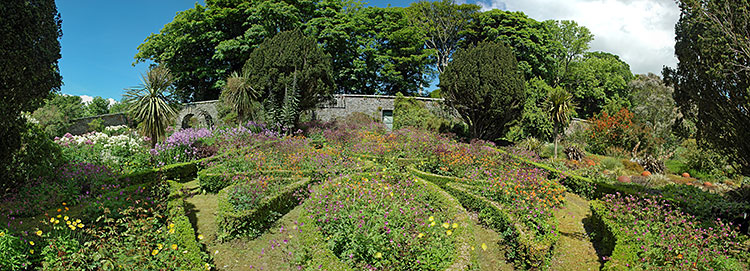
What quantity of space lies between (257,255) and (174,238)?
1205mm

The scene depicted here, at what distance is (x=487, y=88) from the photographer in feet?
54.4

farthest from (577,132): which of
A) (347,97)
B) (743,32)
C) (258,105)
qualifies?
(258,105)

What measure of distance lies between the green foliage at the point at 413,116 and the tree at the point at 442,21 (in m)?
8.40

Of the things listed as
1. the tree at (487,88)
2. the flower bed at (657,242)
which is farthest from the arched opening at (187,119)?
the flower bed at (657,242)

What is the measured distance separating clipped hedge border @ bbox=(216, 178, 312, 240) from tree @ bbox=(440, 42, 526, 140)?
39.9 ft

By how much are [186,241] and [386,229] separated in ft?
9.01

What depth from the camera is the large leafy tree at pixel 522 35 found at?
2673cm

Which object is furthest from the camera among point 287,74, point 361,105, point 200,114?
point 200,114

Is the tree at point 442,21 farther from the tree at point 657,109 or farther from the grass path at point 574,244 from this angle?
the grass path at point 574,244

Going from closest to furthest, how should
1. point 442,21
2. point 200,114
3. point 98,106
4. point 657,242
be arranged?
1. point 657,242
2. point 200,114
3. point 442,21
4. point 98,106

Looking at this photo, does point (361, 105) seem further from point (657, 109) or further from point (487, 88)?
point (657, 109)

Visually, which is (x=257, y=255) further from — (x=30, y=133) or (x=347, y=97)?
(x=347, y=97)

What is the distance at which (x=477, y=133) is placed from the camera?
59.2 ft

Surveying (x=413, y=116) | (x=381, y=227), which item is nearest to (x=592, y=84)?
(x=413, y=116)
